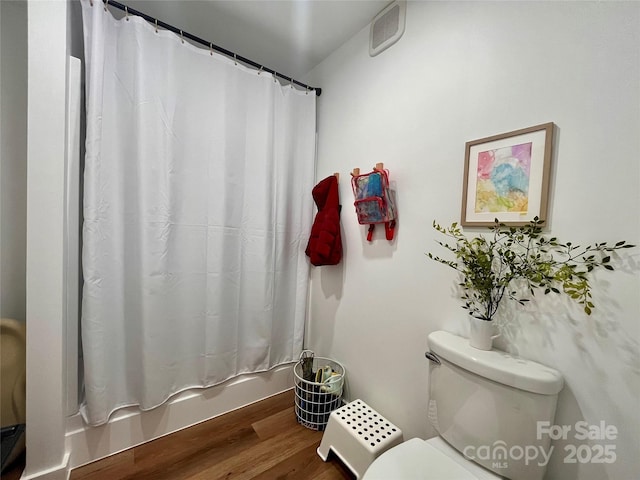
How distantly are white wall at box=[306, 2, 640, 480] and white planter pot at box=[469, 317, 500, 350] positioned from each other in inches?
3.4

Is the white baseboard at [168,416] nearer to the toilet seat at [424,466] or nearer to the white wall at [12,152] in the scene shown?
the white wall at [12,152]

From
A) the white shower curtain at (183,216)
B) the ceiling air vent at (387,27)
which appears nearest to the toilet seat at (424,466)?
the white shower curtain at (183,216)

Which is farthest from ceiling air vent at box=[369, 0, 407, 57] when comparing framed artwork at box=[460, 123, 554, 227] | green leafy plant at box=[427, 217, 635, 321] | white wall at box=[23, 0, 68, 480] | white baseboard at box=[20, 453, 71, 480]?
white baseboard at box=[20, 453, 71, 480]

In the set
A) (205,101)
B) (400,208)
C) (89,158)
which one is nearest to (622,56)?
(400,208)

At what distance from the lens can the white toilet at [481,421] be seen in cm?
76

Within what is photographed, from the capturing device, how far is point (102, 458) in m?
1.22

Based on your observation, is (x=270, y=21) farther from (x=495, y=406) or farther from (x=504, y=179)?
(x=495, y=406)

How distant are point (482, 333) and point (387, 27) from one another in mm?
1563

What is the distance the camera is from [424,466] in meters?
0.84

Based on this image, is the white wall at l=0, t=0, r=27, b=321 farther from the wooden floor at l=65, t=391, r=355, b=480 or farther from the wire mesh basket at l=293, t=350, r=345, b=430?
the wire mesh basket at l=293, t=350, r=345, b=430

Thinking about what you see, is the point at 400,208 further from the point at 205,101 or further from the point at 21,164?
the point at 21,164

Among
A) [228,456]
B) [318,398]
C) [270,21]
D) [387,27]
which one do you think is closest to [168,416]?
[228,456]

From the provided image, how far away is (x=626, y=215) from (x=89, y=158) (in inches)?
77.2

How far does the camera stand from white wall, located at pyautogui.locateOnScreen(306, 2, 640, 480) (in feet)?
2.35
